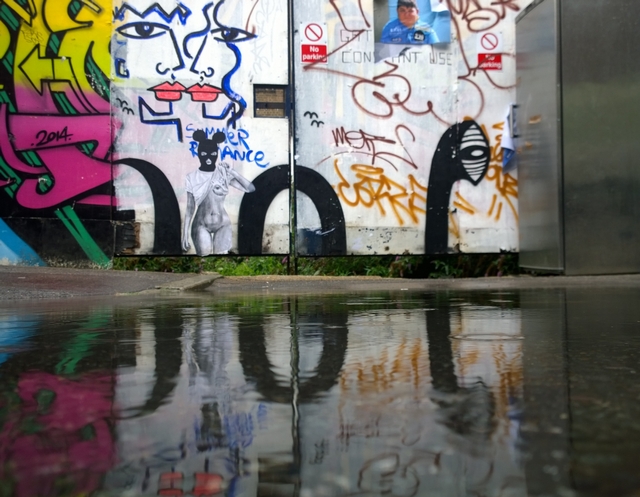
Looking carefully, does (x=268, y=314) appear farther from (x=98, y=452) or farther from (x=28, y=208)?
(x=28, y=208)

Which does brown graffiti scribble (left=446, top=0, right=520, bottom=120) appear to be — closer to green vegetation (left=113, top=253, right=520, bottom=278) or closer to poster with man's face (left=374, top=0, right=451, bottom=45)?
poster with man's face (left=374, top=0, right=451, bottom=45)

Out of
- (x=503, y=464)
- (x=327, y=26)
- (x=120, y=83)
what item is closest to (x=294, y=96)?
(x=327, y=26)

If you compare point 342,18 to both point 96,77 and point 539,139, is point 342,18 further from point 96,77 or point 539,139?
point 96,77

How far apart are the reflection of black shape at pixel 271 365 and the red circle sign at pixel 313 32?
624 centimetres

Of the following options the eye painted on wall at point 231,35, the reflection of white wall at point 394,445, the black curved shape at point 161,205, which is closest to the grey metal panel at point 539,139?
the eye painted on wall at point 231,35

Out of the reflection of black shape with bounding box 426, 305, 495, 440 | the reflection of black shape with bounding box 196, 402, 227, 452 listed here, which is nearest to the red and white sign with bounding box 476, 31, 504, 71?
the reflection of black shape with bounding box 426, 305, 495, 440

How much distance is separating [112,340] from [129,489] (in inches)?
74.9

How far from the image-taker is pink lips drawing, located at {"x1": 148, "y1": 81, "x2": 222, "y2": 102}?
9.05m

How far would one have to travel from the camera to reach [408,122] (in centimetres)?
945

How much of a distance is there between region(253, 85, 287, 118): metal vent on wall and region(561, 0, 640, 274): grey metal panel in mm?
3191

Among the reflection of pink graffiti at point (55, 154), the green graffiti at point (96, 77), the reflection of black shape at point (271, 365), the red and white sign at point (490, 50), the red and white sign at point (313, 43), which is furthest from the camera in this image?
the red and white sign at point (490, 50)

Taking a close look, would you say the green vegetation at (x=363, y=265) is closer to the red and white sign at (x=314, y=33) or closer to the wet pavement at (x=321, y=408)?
the red and white sign at (x=314, y=33)

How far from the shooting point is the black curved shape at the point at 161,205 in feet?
29.5

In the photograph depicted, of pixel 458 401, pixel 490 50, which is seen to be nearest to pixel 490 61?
pixel 490 50
